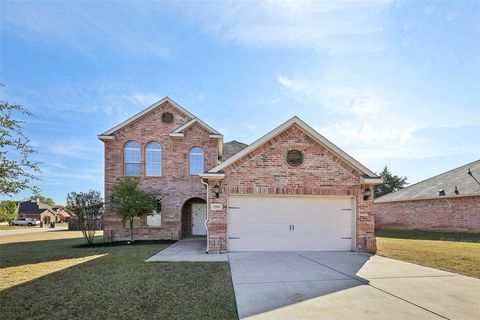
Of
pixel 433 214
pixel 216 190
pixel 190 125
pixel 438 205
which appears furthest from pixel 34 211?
pixel 438 205

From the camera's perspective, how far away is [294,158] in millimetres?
11602

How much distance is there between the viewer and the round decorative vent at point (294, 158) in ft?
38.0

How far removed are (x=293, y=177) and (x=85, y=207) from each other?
10.9 metres

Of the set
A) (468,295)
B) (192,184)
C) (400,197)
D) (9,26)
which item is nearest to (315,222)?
(468,295)

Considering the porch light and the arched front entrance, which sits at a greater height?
the porch light

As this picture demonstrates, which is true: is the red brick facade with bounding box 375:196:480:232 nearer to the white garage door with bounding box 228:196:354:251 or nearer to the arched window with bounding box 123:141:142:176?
the white garage door with bounding box 228:196:354:251

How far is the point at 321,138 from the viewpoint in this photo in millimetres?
11602

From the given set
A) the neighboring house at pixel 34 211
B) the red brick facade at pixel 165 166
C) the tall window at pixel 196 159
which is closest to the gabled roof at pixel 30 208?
the neighboring house at pixel 34 211

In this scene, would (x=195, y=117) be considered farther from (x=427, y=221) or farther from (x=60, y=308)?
(x=427, y=221)

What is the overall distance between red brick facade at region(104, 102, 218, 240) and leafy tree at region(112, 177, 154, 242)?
1.23 metres

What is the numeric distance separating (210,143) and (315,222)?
8110 mm

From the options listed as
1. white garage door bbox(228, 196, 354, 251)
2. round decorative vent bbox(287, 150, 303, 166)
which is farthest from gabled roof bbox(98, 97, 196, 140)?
white garage door bbox(228, 196, 354, 251)

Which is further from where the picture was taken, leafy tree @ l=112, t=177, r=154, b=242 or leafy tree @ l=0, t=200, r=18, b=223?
leafy tree @ l=112, t=177, r=154, b=242

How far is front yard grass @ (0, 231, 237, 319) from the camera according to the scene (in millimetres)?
4961
